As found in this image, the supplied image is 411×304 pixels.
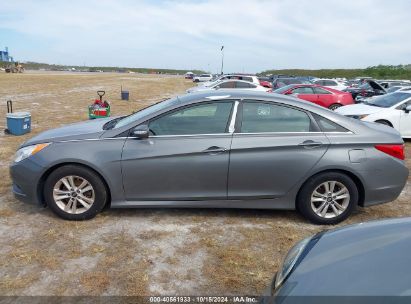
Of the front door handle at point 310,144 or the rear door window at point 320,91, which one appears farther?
the rear door window at point 320,91

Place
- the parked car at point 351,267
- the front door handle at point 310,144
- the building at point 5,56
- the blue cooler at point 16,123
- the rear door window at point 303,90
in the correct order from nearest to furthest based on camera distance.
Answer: the parked car at point 351,267 < the front door handle at point 310,144 < the blue cooler at point 16,123 < the rear door window at point 303,90 < the building at point 5,56

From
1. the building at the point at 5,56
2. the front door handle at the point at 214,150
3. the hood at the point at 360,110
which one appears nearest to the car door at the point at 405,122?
the hood at the point at 360,110

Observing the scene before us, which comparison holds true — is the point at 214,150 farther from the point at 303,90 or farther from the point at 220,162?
the point at 303,90

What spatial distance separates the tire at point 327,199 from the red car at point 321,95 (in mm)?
11250

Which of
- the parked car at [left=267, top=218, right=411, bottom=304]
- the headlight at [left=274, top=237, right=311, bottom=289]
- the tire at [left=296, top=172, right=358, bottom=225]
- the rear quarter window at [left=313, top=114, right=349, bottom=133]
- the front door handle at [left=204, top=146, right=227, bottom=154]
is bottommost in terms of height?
the tire at [left=296, top=172, right=358, bottom=225]

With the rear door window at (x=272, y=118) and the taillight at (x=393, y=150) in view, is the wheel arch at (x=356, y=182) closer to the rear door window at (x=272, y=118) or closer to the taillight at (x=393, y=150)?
the taillight at (x=393, y=150)

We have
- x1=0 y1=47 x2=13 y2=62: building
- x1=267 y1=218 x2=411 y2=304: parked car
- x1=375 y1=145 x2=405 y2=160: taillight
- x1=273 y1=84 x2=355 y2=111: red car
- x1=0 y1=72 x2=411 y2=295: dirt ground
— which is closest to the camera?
x1=267 y1=218 x2=411 y2=304: parked car

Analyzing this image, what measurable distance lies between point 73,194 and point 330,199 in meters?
3.01

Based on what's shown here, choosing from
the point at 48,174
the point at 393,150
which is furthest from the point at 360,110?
the point at 48,174

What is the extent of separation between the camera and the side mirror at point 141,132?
4.14 m

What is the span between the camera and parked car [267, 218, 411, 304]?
165cm

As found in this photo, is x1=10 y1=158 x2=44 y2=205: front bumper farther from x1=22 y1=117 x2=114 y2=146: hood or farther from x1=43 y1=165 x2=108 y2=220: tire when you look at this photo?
x1=22 y1=117 x2=114 y2=146: hood

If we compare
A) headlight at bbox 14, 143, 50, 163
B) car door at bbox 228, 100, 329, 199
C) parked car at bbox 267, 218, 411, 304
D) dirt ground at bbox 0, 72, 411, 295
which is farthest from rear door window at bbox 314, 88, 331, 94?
parked car at bbox 267, 218, 411, 304

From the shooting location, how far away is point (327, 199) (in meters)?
4.39
